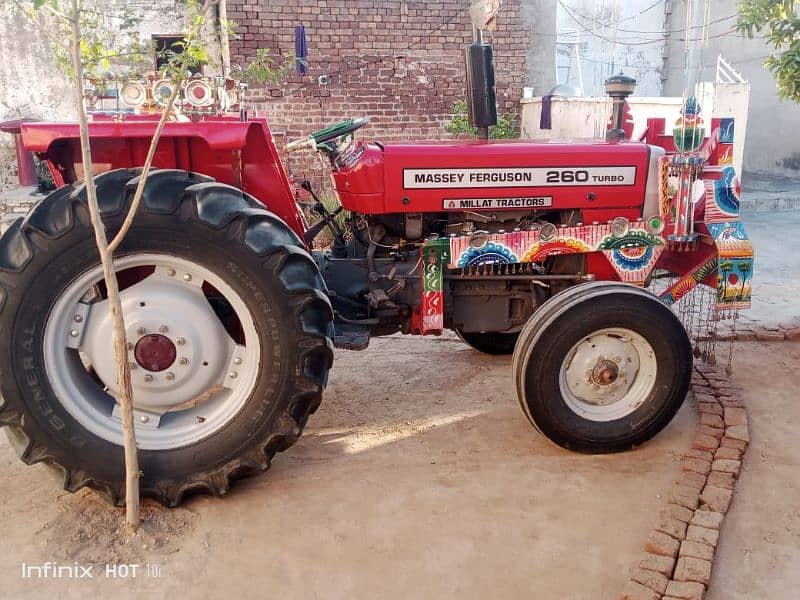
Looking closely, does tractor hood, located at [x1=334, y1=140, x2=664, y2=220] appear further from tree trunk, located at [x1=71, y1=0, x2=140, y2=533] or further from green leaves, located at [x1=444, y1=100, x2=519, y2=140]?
green leaves, located at [x1=444, y1=100, x2=519, y2=140]

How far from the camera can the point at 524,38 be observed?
9898mm

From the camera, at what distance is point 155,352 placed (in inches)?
120

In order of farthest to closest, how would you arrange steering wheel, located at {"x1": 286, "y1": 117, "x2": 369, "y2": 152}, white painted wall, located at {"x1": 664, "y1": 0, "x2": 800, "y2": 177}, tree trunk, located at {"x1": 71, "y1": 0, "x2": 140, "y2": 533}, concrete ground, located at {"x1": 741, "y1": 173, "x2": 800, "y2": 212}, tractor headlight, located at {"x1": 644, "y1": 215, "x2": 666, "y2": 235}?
white painted wall, located at {"x1": 664, "y1": 0, "x2": 800, "y2": 177} < concrete ground, located at {"x1": 741, "y1": 173, "x2": 800, "y2": 212} < tractor headlight, located at {"x1": 644, "y1": 215, "x2": 666, "y2": 235} < steering wheel, located at {"x1": 286, "y1": 117, "x2": 369, "y2": 152} < tree trunk, located at {"x1": 71, "y1": 0, "x2": 140, "y2": 533}

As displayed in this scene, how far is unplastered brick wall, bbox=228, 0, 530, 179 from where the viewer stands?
923 cm

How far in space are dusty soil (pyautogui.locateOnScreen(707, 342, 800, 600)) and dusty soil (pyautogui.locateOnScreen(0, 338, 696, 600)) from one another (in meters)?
0.30

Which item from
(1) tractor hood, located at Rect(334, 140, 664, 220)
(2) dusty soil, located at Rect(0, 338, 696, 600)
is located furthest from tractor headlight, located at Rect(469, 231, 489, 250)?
(2) dusty soil, located at Rect(0, 338, 696, 600)

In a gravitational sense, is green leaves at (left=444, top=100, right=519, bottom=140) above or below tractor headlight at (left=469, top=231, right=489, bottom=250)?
above

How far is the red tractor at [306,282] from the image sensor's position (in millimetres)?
2867

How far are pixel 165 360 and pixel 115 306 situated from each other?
524 mm

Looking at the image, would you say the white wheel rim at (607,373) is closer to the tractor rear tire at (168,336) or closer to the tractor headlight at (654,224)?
the tractor headlight at (654,224)

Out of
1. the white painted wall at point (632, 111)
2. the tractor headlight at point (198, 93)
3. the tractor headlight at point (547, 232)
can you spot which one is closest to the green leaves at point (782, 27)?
the tractor headlight at point (547, 232)

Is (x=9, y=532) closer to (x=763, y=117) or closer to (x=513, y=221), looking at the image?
(x=513, y=221)

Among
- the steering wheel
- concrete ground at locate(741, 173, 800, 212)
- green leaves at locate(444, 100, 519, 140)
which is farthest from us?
concrete ground at locate(741, 173, 800, 212)

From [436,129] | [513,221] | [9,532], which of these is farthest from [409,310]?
[436,129]
